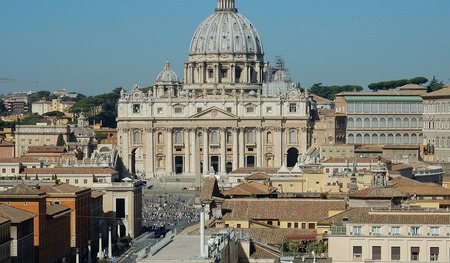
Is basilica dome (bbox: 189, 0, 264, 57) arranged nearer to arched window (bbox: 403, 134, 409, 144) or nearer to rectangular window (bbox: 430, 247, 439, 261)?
arched window (bbox: 403, 134, 409, 144)

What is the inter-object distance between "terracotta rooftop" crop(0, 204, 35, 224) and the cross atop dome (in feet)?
414

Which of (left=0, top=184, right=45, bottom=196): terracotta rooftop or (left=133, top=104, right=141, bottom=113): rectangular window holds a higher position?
(left=133, top=104, right=141, bottom=113): rectangular window

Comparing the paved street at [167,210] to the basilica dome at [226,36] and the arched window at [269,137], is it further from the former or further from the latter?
the basilica dome at [226,36]

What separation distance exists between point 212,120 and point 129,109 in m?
7.67

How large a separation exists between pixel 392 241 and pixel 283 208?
53.3ft

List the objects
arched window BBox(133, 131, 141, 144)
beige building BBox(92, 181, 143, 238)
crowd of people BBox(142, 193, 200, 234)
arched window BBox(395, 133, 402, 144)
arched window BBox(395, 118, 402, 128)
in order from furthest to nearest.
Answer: arched window BBox(133, 131, 141, 144), arched window BBox(395, 118, 402, 128), arched window BBox(395, 133, 402, 144), crowd of people BBox(142, 193, 200, 234), beige building BBox(92, 181, 143, 238)

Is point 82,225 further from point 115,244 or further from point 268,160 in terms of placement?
point 268,160

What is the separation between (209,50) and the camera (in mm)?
172125

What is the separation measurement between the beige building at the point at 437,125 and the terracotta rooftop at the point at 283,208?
193 feet

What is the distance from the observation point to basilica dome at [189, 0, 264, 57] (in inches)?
6772

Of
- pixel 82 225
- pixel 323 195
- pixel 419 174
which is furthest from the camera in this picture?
pixel 419 174

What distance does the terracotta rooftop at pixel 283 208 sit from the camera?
156 ft

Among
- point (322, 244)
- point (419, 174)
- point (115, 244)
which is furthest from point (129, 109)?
point (322, 244)

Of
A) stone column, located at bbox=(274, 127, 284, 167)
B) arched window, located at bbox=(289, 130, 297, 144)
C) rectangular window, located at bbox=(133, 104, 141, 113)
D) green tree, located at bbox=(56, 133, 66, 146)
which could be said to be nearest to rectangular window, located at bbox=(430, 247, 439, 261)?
green tree, located at bbox=(56, 133, 66, 146)
